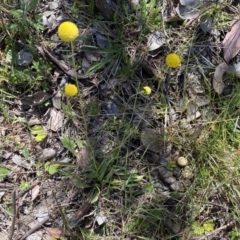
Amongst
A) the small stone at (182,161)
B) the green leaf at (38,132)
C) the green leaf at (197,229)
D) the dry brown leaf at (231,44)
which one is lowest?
the green leaf at (197,229)


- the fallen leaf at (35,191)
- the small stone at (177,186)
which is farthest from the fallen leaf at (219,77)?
the fallen leaf at (35,191)

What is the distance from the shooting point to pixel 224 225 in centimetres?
175

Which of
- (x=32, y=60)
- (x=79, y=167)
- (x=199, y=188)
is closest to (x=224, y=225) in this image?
(x=199, y=188)

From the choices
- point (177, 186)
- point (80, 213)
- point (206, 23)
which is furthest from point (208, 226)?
point (206, 23)

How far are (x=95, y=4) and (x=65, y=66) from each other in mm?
311

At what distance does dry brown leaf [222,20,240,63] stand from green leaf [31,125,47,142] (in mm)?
859

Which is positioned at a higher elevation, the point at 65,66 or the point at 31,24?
the point at 31,24

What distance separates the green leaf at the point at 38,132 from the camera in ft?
5.91

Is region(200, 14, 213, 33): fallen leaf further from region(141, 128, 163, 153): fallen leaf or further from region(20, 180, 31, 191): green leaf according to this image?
region(20, 180, 31, 191): green leaf

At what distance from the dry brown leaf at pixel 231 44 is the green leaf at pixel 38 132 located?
2.82 feet

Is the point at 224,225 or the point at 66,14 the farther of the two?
the point at 66,14

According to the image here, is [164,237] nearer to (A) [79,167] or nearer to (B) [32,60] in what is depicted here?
(A) [79,167]

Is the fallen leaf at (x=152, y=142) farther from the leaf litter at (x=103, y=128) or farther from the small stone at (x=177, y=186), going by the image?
the small stone at (x=177, y=186)

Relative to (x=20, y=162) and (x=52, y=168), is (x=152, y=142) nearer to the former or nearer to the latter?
(x=52, y=168)
